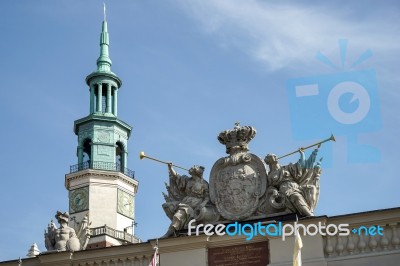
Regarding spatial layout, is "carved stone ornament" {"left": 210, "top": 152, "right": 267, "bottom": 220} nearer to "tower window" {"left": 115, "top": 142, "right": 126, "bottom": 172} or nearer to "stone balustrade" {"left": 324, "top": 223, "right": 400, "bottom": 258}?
"stone balustrade" {"left": 324, "top": 223, "right": 400, "bottom": 258}

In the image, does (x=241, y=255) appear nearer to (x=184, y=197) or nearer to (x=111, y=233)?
(x=184, y=197)

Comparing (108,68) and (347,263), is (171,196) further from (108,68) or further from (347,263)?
(108,68)

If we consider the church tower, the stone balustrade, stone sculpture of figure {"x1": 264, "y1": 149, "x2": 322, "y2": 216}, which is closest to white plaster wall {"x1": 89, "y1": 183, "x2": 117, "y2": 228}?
the church tower

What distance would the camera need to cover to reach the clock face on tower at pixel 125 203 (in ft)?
188

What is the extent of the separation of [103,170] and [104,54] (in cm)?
996

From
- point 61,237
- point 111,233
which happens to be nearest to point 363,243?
point 61,237

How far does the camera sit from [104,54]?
62375 millimetres

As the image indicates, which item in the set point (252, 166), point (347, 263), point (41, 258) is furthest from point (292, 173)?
point (41, 258)

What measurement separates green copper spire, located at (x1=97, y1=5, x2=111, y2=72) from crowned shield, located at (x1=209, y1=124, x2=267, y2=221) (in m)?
33.1

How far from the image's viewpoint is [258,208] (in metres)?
27.0

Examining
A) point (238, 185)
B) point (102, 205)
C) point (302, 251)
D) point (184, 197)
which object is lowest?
point (302, 251)

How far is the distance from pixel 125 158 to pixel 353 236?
35.3 m

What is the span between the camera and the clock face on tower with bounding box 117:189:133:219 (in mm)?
57406

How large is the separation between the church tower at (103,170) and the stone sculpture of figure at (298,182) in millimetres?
28949
